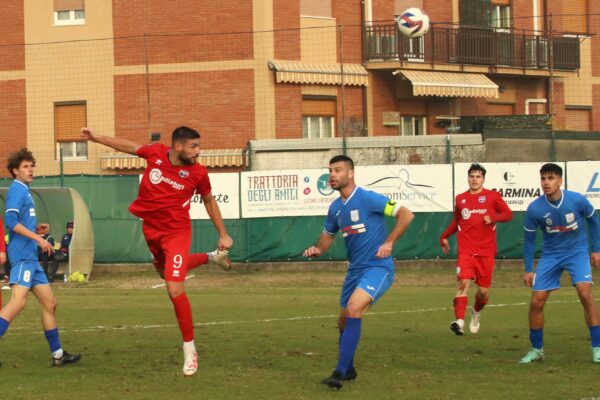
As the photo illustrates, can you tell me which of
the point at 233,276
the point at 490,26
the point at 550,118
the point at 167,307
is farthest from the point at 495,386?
the point at 490,26

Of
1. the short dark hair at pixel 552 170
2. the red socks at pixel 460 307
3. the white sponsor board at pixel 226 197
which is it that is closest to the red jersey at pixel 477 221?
the red socks at pixel 460 307

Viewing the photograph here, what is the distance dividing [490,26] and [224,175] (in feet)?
44.0

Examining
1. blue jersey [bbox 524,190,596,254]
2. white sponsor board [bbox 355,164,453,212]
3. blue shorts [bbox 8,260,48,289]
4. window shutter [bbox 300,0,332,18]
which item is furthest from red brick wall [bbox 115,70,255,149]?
blue shorts [bbox 8,260,48,289]

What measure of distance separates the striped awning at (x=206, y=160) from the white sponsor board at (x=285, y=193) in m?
3.78

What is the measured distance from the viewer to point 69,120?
3784 centimetres

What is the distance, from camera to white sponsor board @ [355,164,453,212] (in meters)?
30.0

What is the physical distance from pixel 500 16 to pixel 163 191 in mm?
31064

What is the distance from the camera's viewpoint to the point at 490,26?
40.1 m

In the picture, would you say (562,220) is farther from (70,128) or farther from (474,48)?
(474,48)

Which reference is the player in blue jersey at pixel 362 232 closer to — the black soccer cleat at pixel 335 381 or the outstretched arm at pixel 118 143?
the black soccer cleat at pixel 335 381

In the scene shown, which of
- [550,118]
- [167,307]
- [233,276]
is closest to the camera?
[167,307]

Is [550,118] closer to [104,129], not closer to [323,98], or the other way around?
[323,98]

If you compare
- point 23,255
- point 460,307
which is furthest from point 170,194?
point 460,307

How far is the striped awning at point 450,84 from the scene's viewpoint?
3756cm
